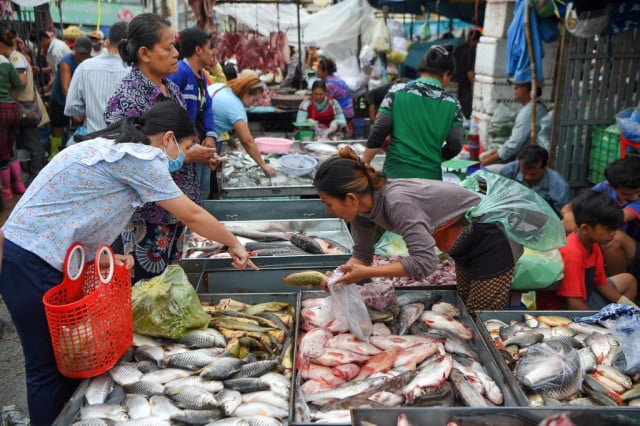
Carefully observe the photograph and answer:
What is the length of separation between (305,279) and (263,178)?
258 centimetres

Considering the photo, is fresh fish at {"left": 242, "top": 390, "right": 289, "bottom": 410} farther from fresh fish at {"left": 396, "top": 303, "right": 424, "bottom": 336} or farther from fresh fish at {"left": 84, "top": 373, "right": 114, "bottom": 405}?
fresh fish at {"left": 396, "top": 303, "right": 424, "bottom": 336}

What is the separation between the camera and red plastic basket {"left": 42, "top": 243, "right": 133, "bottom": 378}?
7.74ft

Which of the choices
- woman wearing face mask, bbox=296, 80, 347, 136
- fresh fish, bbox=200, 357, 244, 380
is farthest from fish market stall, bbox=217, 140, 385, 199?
fresh fish, bbox=200, 357, 244, 380

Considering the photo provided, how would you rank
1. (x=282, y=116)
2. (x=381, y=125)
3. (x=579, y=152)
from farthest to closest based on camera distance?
1. (x=282, y=116)
2. (x=579, y=152)
3. (x=381, y=125)

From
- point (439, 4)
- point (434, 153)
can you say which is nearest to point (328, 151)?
point (434, 153)

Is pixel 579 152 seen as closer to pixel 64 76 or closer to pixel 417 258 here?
pixel 417 258

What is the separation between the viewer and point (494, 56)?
804 centimetres

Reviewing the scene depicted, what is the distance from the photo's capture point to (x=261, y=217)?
5.09m

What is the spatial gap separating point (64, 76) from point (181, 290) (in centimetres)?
653

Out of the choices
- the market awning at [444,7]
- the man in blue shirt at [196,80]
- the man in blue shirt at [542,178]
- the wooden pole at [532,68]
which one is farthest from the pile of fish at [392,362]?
the market awning at [444,7]

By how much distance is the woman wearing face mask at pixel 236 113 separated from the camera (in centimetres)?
552

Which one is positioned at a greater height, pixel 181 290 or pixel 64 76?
pixel 64 76

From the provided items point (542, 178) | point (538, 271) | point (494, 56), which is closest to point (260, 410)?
point (538, 271)

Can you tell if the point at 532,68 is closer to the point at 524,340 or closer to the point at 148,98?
the point at 524,340
